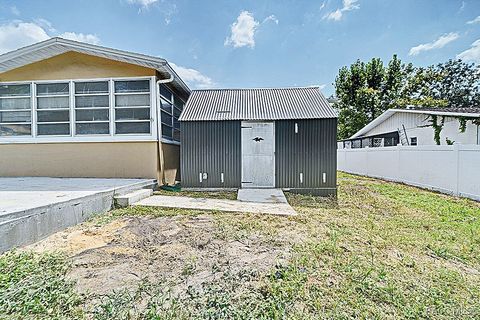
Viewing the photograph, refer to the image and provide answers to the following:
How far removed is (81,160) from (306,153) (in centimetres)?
622

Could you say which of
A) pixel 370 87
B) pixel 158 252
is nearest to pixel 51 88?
pixel 158 252

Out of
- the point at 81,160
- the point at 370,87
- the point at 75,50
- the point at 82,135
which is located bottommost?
the point at 81,160

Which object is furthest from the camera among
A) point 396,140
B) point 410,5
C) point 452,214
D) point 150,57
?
point 396,140

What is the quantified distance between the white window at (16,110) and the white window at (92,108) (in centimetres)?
148

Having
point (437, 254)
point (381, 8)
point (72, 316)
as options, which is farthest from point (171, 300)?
point (381, 8)

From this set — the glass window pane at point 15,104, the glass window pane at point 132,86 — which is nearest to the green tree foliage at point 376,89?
the glass window pane at point 132,86

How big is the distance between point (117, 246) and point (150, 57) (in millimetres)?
4901

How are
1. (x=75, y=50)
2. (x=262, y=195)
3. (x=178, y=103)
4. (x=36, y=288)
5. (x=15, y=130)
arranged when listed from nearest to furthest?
1. (x=36, y=288)
2. (x=262, y=195)
3. (x=75, y=50)
4. (x=15, y=130)
5. (x=178, y=103)

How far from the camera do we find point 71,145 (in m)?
7.30

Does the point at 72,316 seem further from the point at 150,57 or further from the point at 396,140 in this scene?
the point at 396,140

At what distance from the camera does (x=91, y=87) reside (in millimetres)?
7262

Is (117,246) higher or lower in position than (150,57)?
lower

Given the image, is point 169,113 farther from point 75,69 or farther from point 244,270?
point 244,270

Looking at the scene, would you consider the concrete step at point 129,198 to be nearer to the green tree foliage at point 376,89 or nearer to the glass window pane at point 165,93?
the glass window pane at point 165,93
